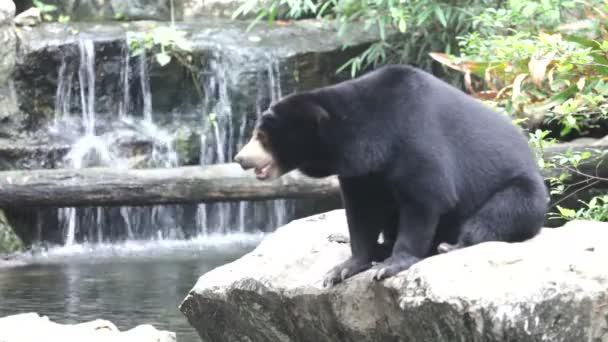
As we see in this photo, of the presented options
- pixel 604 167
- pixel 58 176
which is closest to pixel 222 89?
pixel 58 176

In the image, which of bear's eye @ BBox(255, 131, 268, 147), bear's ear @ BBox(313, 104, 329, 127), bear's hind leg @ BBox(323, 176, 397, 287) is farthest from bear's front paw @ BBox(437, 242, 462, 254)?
bear's eye @ BBox(255, 131, 268, 147)

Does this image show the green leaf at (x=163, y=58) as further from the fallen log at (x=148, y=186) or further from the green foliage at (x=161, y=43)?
the fallen log at (x=148, y=186)

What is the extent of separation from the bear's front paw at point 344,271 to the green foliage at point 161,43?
260 inches

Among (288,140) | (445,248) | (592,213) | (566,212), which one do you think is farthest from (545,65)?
(288,140)

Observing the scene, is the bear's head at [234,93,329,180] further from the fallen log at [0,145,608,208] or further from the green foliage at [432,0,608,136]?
the fallen log at [0,145,608,208]

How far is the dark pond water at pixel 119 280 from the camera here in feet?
19.5

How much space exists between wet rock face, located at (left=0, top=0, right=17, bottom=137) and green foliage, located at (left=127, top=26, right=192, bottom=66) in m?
1.15

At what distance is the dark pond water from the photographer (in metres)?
5.94

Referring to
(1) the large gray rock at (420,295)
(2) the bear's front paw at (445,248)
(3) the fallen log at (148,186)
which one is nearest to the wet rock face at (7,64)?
(3) the fallen log at (148,186)

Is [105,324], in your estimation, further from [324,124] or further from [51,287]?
[51,287]

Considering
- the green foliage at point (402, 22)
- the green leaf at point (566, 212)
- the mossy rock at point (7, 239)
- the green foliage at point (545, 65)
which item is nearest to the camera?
the green leaf at point (566, 212)

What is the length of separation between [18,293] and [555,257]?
14.8 feet

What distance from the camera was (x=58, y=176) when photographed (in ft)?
26.3

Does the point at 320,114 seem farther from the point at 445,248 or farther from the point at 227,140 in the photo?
the point at 227,140
